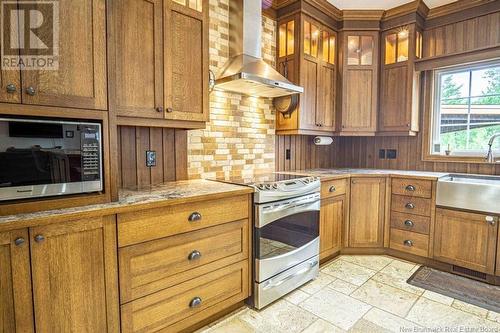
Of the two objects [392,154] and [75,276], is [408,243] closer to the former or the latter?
[392,154]

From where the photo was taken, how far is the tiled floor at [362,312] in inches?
76.0

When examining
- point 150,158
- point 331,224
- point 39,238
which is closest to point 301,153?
point 331,224

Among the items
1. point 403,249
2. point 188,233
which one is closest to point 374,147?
point 403,249

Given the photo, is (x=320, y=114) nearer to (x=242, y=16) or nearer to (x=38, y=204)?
(x=242, y=16)

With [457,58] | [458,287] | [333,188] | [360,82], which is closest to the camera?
[458,287]

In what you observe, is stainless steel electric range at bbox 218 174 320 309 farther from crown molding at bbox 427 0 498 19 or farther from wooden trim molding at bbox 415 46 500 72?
crown molding at bbox 427 0 498 19

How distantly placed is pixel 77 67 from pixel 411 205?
313 centimetres

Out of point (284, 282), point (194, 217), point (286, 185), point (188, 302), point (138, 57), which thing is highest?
point (138, 57)

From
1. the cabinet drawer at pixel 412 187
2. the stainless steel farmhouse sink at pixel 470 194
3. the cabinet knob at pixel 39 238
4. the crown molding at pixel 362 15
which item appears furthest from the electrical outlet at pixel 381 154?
the cabinet knob at pixel 39 238

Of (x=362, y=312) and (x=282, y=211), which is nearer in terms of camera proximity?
(x=362, y=312)

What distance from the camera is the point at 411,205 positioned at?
296cm

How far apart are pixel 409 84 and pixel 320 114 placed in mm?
1084

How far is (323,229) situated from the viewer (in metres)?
2.86

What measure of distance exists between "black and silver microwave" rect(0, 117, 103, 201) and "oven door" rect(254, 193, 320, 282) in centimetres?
116
